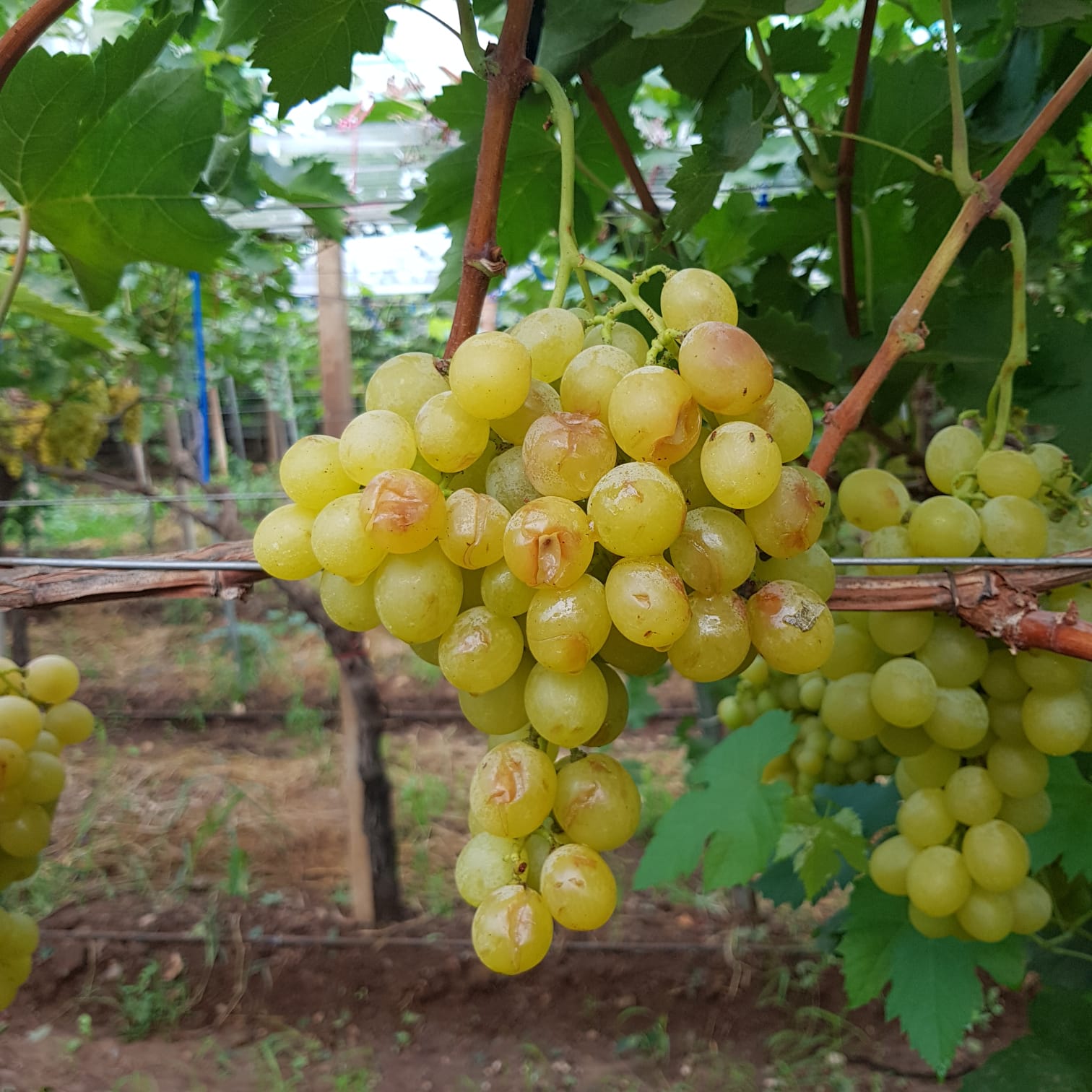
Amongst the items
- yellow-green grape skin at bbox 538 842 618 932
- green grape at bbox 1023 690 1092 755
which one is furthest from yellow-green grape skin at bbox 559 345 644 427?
green grape at bbox 1023 690 1092 755

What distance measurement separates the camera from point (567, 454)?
423 mm

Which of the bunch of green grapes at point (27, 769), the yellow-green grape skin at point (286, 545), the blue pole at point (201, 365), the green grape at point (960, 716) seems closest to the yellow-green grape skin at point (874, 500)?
the green grape at point (960, 716)

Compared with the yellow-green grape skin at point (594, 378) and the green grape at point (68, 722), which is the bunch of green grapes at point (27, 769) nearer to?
the green grape at point (68, 722)

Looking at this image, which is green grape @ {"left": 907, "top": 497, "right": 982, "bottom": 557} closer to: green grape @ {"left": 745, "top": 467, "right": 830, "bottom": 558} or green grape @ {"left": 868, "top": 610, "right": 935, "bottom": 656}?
green grape @ {"left": 868, "top": 610, "right": 935, "bottom": 656}

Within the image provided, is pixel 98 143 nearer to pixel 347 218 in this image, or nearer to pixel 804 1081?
pixel 347 218

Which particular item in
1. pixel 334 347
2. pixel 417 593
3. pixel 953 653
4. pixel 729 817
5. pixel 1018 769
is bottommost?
pixel 729 817

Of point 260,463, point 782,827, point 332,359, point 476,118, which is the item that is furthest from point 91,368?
point 260,463

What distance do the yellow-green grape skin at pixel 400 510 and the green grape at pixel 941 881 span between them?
587 mm

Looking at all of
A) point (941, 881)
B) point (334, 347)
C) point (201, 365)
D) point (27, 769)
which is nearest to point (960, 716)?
point (941, 881)

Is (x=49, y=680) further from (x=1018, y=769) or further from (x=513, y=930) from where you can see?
Answer: (x=1018, y=769)

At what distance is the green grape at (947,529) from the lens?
26.0 inches

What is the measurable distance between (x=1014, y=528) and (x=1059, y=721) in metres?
0.15

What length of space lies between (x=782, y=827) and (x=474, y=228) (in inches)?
38.3

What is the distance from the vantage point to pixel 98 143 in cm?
81
